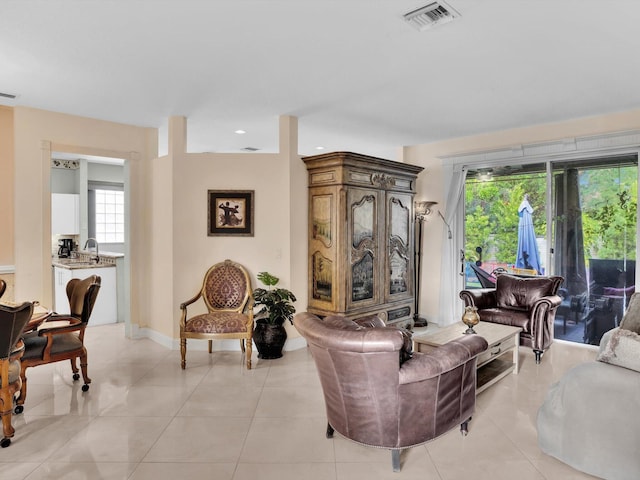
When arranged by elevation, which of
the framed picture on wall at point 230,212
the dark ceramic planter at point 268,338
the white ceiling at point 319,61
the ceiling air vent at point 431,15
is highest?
the white ceiling at point 319,61

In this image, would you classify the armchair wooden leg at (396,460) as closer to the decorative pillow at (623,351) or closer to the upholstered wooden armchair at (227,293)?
the decorative pillow at (623,351)

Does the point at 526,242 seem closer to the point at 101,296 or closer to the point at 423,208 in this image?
the point at 423,208

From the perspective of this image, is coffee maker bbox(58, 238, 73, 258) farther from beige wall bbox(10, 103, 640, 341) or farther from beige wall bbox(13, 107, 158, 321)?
beige wall bbox(13, 107, 158, 321)

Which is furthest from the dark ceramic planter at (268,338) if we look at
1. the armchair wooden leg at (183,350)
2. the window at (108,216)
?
the window at (108,216)

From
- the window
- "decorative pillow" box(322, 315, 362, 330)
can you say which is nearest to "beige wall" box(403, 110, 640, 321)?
"decorative pillow" box(322, 315, 362, 330)

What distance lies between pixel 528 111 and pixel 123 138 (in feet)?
15.4

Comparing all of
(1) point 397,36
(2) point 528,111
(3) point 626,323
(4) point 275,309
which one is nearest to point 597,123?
(2) point 528,111

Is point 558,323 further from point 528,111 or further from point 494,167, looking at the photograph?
point 528,111

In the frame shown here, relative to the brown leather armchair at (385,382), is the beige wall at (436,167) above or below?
above

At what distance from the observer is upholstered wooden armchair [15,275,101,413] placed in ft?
10.2

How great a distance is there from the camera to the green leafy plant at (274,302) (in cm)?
428

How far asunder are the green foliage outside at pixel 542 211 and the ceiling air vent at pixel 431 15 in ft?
11.1

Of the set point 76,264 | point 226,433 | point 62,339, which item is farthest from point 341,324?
point 76,264

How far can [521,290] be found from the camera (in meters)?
4.72
